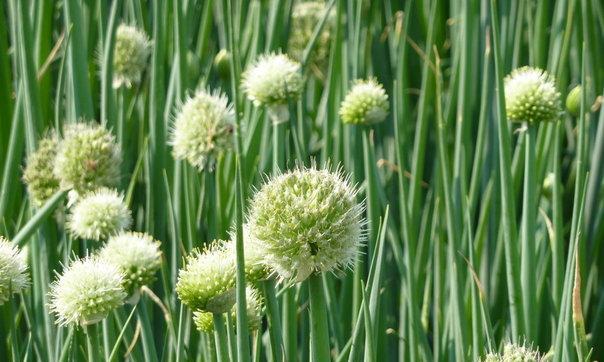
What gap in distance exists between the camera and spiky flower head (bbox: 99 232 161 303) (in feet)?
5.18

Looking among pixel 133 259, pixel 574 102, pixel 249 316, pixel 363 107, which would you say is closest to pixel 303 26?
pixel 363 107

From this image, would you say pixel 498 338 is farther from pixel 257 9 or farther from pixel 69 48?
pixel 69 48

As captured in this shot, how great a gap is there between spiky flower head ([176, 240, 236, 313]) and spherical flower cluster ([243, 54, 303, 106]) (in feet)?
2.42

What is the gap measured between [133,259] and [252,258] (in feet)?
1.19

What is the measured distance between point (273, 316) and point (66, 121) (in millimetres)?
1089

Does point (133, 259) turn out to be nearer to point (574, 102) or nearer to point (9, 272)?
point (9, 272)

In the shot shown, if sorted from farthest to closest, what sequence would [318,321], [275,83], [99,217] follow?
1. [275,83]
2. [99,217]
3. [318,321]

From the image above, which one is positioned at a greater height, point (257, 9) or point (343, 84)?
point (257, 9)

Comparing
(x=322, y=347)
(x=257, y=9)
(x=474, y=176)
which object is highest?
(x=257, y=9)

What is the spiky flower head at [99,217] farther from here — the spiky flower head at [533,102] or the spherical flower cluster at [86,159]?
the spiky flower head at [533,102]

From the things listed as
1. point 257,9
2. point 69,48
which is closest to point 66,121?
point 69,48

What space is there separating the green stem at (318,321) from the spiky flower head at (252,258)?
0.28 feet

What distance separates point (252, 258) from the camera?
1.29 meters

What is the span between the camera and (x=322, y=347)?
113 centimetres
